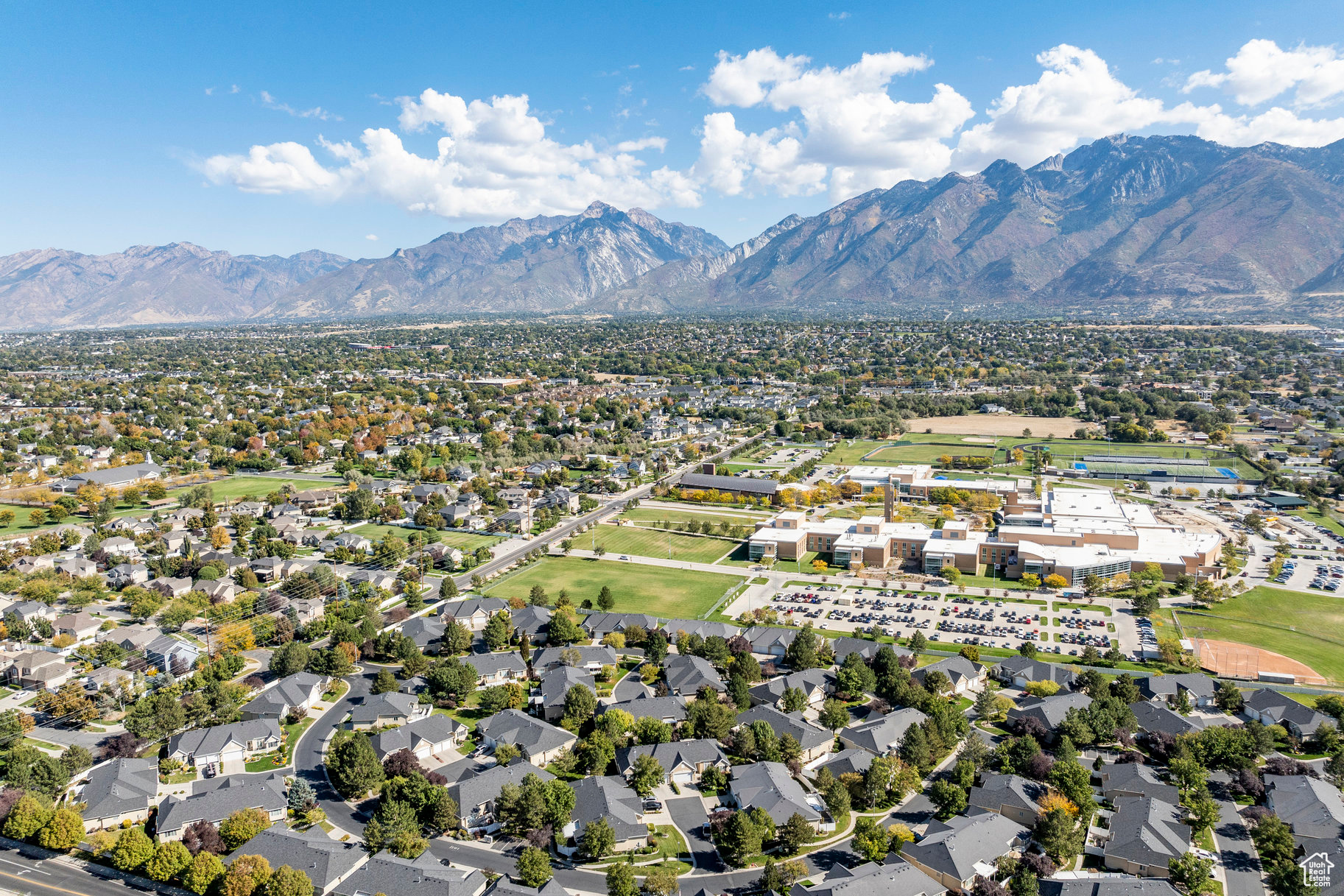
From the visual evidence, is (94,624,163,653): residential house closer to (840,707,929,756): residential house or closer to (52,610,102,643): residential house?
(52,610,102,643): residential house

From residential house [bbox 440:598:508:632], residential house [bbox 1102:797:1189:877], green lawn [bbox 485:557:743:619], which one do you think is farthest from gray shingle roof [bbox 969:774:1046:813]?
residential house [bbox 440:598:508:632]

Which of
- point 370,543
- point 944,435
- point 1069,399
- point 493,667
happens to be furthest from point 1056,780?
point 1069,399

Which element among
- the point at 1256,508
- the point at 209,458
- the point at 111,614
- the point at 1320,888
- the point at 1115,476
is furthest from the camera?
the point at 209,458

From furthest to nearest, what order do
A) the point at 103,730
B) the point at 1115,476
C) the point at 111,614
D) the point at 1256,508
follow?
the point at 1115,476 → the point at 1256,508 → the point at 111,614 → the point at 103,730

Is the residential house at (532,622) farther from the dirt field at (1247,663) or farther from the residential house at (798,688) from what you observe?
the dirt field at (1247,663)

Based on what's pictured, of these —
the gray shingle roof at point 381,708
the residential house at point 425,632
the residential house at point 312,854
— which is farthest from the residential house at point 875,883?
the residential house at point 425,632

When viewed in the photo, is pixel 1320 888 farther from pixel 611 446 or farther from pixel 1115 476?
pixel 611 446

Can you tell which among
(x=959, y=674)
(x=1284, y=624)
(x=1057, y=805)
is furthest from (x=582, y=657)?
(x=1284, y=624)

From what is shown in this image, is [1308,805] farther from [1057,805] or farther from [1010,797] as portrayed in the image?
[1010,797]
